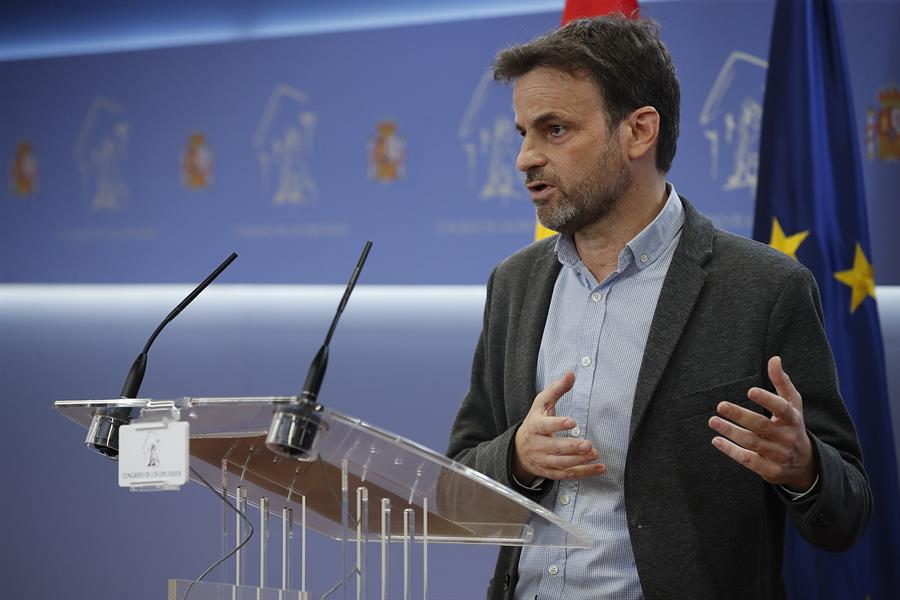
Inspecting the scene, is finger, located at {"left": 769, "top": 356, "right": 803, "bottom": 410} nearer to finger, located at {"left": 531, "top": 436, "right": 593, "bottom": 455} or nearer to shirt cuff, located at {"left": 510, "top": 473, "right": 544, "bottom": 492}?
finger, located at {"left": 531, "top": 436, "right": 593, "bottom": 455}

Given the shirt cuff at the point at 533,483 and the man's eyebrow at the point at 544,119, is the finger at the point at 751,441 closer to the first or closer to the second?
the shirt cuff at the point at 533,483

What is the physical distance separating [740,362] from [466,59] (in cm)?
414

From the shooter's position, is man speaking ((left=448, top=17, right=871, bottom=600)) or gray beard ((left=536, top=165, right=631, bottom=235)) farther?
gray beard ((left=536, top=165, right=631, bottom=235))

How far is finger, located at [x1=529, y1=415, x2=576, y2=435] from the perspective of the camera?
4.10ft

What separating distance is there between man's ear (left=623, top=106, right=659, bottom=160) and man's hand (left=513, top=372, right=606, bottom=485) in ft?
1.42

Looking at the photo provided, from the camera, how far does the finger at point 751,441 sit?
1.18 meters

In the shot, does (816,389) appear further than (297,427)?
Yes

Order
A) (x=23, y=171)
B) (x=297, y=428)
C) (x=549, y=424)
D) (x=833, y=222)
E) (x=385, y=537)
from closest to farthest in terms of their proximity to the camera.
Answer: (x=297, y=428) < (x=385, y=537) < (x=549, y=424) < (x=833, y=222) < (x=23, y=171)

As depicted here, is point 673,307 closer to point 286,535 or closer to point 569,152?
point 569,152

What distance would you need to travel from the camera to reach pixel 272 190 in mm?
5906

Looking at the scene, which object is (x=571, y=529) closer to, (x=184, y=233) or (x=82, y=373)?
(x=82, y=373)

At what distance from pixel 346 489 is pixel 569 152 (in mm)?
664

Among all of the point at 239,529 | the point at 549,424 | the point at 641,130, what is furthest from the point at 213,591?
the point at 641,130

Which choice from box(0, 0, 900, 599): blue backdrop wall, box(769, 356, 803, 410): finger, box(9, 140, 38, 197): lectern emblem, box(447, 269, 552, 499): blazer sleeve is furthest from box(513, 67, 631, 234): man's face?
box(9, 140, 38, 197): lectern emblem
